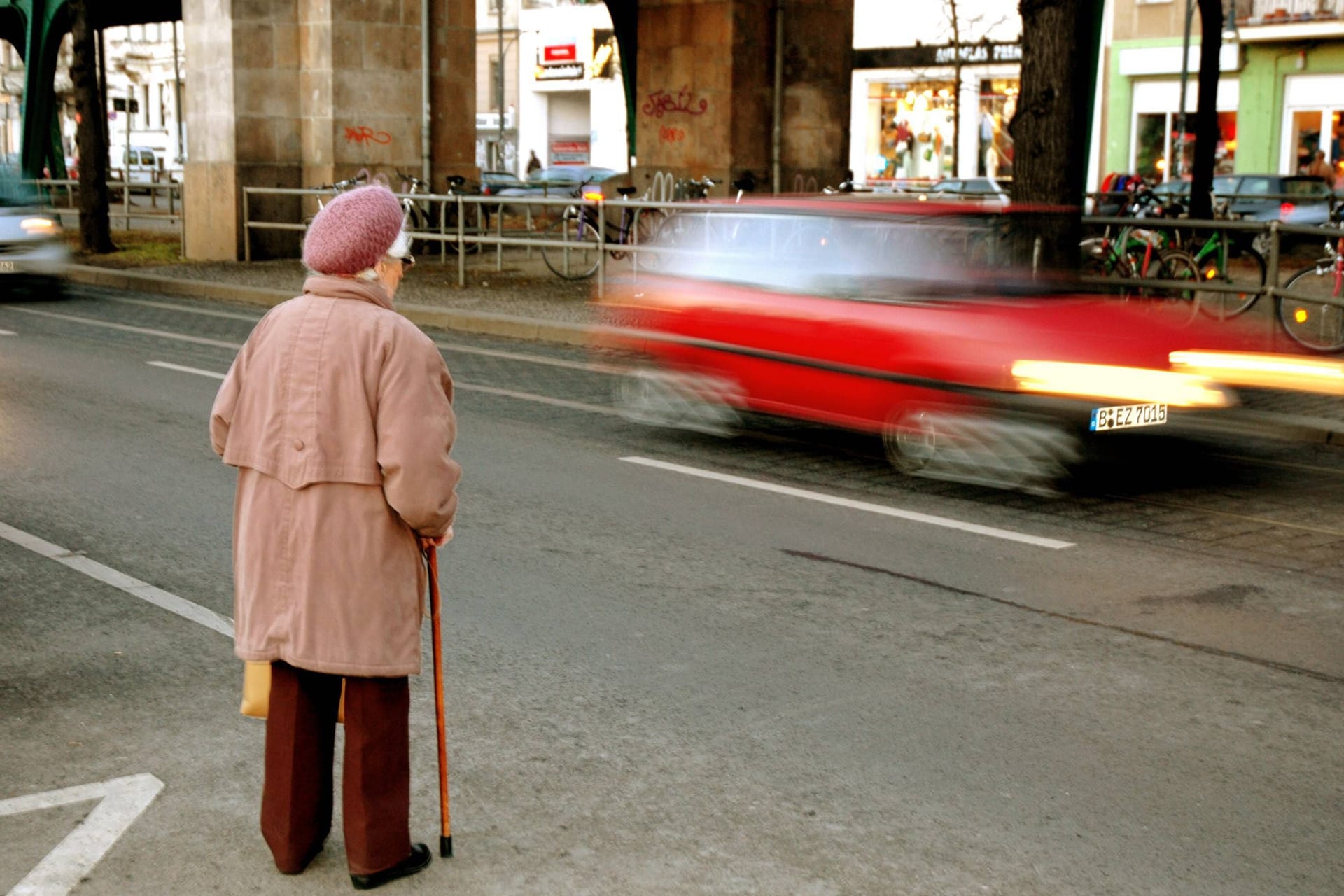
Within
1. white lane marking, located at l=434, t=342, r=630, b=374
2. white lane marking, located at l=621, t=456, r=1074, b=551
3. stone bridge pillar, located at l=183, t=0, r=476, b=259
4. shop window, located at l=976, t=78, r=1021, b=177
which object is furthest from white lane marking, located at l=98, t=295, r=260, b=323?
shop window, located at l=976, t=78, r=1021, b=177

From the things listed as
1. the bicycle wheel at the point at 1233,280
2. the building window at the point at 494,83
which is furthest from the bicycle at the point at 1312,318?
the building window at the point at 494,83

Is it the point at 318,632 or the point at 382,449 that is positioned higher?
the point at 382,449

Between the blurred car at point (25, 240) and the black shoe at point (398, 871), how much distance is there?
1620 centimetres

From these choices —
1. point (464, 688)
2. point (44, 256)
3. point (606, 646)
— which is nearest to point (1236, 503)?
point (606, 646)

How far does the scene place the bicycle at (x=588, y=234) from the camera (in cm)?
1794

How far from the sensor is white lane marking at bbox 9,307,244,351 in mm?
15258

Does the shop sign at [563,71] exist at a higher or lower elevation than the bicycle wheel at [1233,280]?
higher

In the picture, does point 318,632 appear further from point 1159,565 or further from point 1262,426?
point 1262,426

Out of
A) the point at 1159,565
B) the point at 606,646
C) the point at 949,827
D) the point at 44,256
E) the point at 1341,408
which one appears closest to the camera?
the point at 949,827

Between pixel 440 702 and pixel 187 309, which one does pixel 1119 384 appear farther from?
pixel 187 309

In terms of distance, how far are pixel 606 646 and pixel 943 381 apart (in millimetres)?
3280

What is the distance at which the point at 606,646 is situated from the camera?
5824 millimetres

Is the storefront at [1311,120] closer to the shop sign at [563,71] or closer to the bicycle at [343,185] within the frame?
the bicycle at [343,185]

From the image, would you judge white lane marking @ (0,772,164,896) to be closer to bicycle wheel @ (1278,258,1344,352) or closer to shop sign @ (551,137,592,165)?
bicycle wheel @ (1278,258,1344,352)
